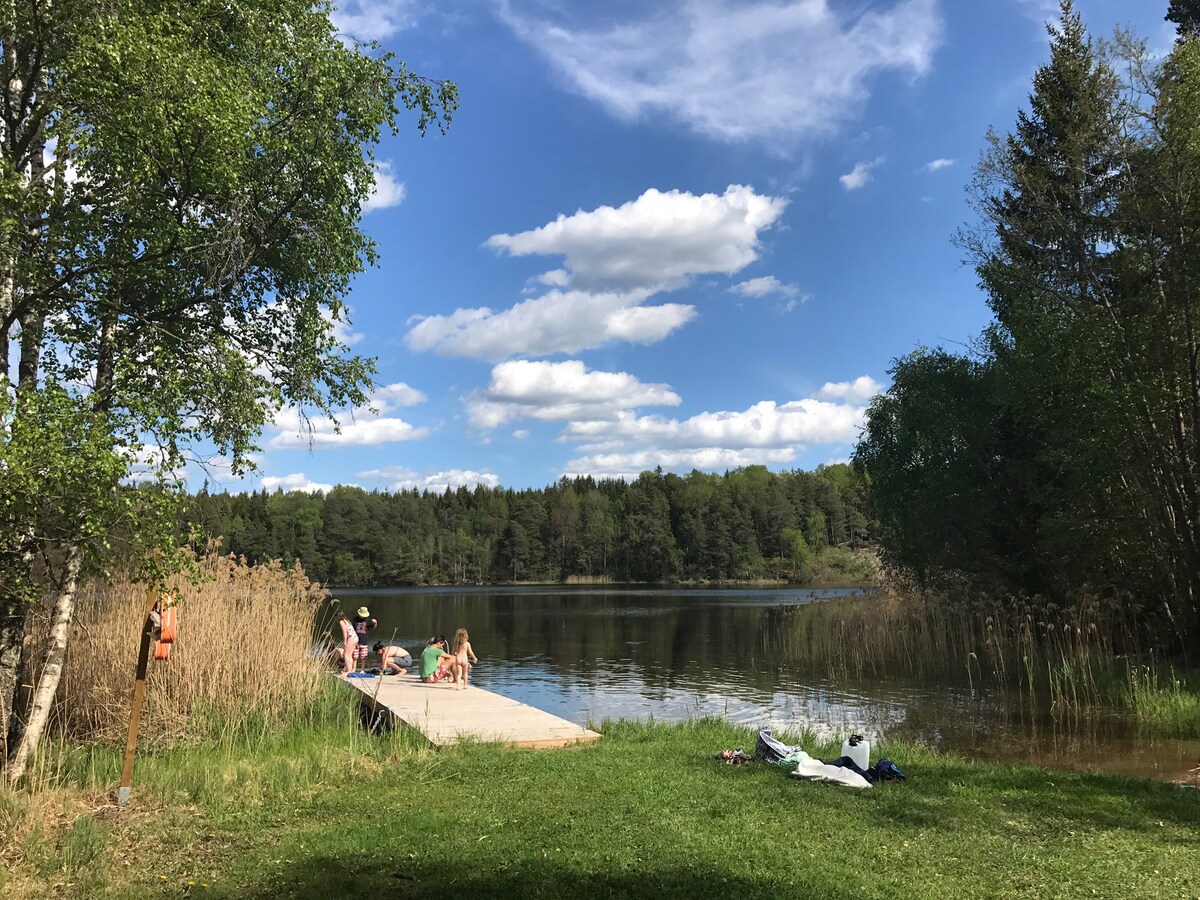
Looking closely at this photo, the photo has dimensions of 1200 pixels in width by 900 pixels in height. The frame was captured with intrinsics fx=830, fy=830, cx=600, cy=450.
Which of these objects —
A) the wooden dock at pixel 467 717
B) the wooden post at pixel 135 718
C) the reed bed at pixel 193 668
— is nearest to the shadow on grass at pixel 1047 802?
the wooden dock at pixel 467 717

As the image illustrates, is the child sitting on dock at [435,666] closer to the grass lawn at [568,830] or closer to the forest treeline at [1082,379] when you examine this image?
the grass lawn at [568,830]

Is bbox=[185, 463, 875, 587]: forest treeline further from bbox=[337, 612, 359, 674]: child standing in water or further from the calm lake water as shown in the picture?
bbox=[337, 612, 359, 674]: child standing in water

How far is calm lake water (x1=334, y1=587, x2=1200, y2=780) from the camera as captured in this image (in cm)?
1122

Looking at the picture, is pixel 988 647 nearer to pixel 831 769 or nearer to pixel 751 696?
pixel 751 696

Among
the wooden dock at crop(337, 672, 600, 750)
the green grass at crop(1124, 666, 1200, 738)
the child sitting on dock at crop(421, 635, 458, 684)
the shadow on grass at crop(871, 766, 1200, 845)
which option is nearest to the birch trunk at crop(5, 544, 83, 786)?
the wooden dock at crop(337, 672, 600, 750)

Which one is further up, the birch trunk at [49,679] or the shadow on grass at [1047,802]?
the birch trunk at [49,679]

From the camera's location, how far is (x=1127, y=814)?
6.72m

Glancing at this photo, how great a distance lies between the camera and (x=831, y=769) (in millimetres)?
7695

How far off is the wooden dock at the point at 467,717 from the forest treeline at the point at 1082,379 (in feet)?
37.5

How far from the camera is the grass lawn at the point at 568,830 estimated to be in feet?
16.4

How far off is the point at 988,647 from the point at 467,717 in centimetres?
1310

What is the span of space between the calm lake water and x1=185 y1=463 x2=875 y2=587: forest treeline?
211 ft

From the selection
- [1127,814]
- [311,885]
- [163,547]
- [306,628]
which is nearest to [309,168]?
[163,547]

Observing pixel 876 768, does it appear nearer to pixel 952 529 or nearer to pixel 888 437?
pixel 952 529
